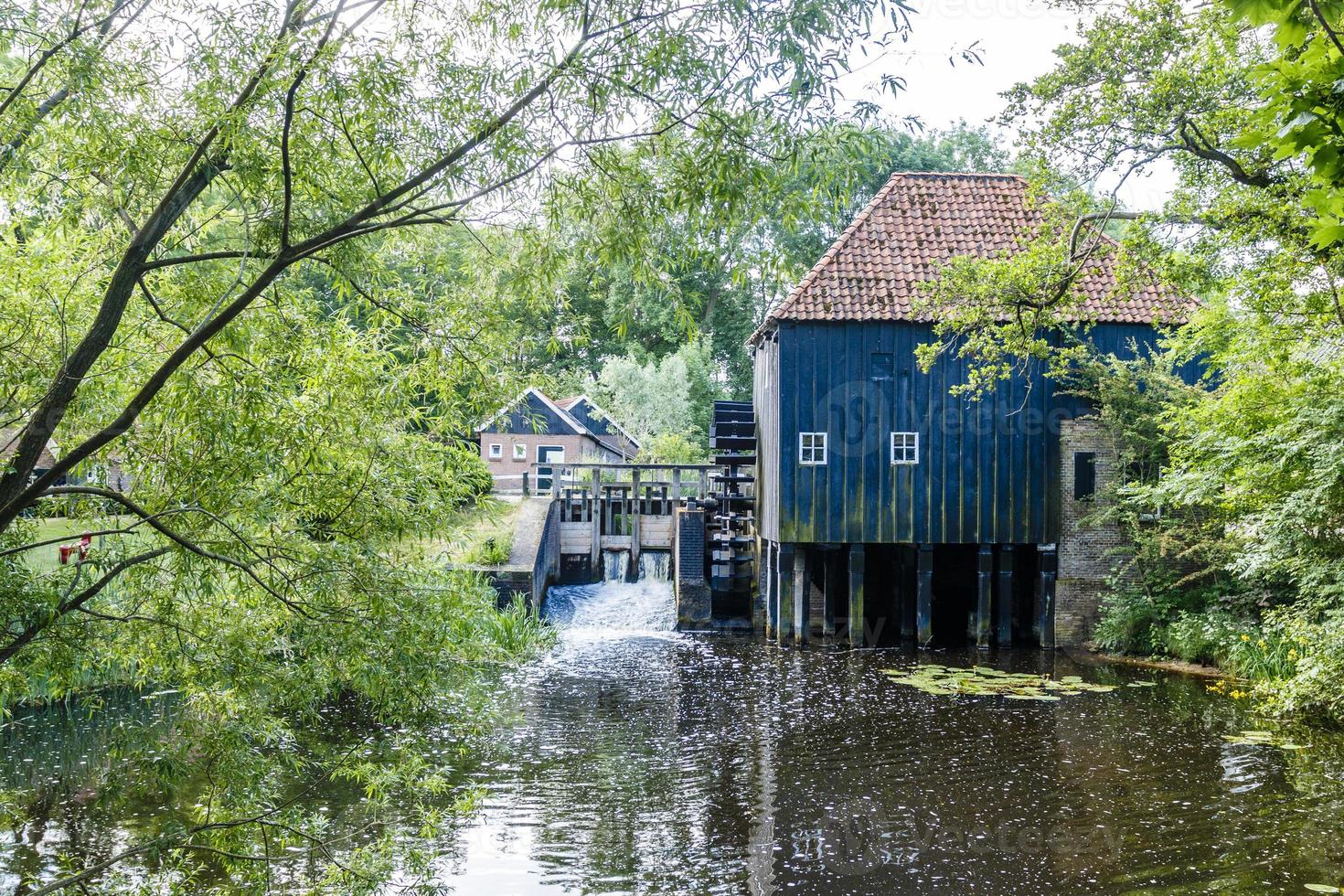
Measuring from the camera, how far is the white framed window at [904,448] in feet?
51.1

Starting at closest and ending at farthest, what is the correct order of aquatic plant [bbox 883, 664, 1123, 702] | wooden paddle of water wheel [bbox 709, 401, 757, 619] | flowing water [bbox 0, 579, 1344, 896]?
flowing water [bbox 0, 579, 1344, 896], aquatic plant [bbox 883, 664, 1123, 702], wooden paddle of water wheel [bbox 709, 401, 757, 619]

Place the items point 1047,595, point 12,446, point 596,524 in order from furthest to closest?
point 596,524 < point 1047,595 < point 12,446

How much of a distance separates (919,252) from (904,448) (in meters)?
3.32

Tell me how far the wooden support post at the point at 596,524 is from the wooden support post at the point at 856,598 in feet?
20.4

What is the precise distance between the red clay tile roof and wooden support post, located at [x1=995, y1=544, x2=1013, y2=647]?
3846mm

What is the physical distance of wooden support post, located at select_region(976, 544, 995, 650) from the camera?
52.1 ft

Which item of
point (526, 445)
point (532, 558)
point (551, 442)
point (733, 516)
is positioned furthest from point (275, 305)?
point (526, 445)

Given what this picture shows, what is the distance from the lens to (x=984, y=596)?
16.0 metres

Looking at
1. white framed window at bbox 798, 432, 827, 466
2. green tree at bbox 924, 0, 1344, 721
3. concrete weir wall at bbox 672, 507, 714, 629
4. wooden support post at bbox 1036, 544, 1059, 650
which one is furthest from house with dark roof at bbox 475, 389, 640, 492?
green tree at bbox 924, 0, 1344, 721

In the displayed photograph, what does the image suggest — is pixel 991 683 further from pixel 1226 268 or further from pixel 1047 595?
pixel 1226 268

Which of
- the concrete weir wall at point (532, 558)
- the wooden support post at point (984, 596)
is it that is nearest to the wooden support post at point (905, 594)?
the wooden support post at point (984, 596)

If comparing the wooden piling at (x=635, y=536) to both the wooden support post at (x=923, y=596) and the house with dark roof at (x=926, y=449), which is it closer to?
the house with dark roof at (x=926, y=449)

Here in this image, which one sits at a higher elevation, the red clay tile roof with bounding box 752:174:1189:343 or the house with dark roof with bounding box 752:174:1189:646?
the red clay tile roof with bounding box 752:174:1189:343

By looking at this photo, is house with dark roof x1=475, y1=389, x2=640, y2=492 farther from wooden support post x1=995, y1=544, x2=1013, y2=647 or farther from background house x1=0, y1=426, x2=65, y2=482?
background house x1=0, y1=426, x2=65, y2=482
